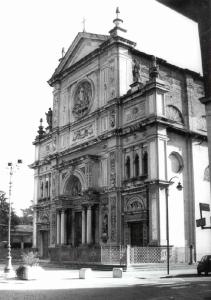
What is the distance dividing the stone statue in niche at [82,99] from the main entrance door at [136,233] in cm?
1239

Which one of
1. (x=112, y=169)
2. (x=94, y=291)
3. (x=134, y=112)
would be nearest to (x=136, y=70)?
(x=134, y=112)

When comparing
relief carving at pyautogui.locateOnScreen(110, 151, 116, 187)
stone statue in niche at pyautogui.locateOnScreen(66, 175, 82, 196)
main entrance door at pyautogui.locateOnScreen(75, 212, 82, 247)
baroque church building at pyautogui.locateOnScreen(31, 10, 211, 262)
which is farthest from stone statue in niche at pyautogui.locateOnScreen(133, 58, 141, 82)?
main entrance door at pyautogui.locateOnScreen(75, 212, 82, 247)

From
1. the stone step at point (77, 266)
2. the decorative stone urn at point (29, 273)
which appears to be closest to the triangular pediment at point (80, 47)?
the stone step at point (77, 266)

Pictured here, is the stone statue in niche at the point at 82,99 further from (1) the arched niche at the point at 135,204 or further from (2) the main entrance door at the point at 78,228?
(1) the arched niche at the point at 135,204

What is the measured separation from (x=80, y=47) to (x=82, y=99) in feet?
17.6

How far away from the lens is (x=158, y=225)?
98.7 ft

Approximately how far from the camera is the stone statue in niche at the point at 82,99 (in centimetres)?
4041

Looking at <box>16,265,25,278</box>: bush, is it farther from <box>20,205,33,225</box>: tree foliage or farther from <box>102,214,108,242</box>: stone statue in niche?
<box>20,205,33,225</box>: tree foliage

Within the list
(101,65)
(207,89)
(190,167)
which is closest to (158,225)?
(190,167)

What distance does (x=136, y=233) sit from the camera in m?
32.6

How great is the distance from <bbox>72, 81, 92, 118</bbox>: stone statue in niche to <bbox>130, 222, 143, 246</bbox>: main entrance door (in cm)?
1239

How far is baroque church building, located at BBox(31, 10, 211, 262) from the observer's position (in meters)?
31.7

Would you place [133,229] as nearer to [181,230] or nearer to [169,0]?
[181,230]

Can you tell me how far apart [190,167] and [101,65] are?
12335mm
